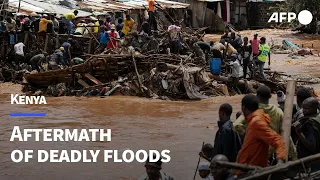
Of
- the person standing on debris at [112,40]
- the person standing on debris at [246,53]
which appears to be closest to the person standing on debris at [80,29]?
the person standing on debris at [112,40]

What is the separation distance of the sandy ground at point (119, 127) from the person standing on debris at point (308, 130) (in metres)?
3.19

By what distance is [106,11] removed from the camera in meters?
23.0

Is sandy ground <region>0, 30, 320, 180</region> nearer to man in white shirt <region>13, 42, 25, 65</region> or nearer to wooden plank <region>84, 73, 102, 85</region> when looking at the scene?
wooden plank <region>84, 73, 102, 85</region>

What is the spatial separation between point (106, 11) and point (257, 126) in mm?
19185

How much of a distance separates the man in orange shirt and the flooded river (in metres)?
3.51

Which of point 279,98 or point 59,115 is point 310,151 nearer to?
point 279,98

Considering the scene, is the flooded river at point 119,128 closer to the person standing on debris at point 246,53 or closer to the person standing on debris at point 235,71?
the person standing on debris at point 235,71

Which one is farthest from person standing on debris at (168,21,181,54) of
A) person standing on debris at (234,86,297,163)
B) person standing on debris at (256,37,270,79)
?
person standing on debris at (234,86,297,163)

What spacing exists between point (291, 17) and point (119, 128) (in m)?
25.5

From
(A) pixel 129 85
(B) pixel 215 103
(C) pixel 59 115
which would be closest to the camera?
(C) pixel 59 115

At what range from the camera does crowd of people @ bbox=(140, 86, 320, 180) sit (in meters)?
4.38

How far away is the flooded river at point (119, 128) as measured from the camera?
844cm

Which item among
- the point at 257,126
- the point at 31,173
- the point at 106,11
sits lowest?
the point at 31,173

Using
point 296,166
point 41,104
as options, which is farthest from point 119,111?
point 296,166
